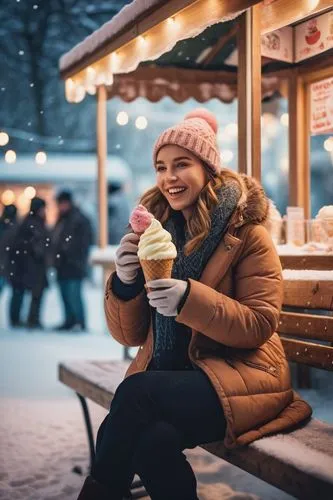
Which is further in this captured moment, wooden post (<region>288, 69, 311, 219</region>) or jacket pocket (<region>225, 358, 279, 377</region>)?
wooden post (<region>288, 69, 311, 219</region>)

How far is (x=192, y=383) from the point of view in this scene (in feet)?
8.60

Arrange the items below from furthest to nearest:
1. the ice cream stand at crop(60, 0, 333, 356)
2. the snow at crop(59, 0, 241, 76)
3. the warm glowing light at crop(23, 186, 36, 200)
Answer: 1. the warm glowing light at crop(23, 186, 36, 200)
2. the snow at crop(59, 0, 241, 76)
3. the ice cream stand at crop(60, 0, 333, 356)

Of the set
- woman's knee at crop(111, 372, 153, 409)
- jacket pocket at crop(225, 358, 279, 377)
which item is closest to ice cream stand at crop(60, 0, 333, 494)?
jacket pocket at crop(225, 358, 279, 377)

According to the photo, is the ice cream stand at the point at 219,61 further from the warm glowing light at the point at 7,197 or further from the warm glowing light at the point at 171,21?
the warm glowing light at the point at 7,197

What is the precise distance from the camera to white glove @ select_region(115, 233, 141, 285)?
9.27 feet

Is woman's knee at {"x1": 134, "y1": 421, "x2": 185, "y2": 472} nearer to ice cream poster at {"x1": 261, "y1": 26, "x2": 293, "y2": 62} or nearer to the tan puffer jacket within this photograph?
the tan puffer jacket

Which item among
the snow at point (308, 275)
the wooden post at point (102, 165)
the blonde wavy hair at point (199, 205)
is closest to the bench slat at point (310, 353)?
the snow at point (308, 275)

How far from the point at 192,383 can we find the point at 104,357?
4993mm

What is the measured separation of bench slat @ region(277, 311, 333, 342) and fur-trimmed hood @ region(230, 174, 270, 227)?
76cm

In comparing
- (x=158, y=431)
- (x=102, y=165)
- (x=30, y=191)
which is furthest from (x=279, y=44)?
(x=30, y=191)

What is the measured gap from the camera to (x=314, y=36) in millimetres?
5305

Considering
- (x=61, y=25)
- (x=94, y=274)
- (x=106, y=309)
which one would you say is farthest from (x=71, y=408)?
(x=94, y=274)

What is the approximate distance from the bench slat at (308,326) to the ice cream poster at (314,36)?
230 centimetres

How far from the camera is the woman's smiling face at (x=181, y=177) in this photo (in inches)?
116
